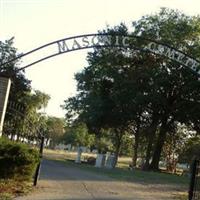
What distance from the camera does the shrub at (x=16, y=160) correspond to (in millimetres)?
17031

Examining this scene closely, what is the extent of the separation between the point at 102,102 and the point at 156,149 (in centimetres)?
671

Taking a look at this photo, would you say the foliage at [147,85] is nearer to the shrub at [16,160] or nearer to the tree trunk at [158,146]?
the tree trunk at [158,146]

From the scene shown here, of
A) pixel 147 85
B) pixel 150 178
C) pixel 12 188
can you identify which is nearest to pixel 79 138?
pixel 147 85

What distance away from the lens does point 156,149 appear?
164 feet

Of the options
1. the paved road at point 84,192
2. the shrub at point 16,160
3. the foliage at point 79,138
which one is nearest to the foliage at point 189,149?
the paved road at point 84,192

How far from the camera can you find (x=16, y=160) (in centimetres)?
1705

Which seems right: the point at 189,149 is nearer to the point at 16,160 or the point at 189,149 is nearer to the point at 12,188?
the point at 16,160

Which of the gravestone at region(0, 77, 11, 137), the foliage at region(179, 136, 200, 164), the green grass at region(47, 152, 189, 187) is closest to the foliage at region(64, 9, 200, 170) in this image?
the foliage at region(179, 136, 200, 164)

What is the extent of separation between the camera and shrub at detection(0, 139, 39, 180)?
55.9 ft

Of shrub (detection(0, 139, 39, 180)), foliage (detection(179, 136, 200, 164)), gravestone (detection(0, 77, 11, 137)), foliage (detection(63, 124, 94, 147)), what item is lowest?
shrub (detection(0, 139, 39, 180))

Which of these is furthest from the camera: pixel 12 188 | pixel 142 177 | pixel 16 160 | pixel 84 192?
pixel 142 177

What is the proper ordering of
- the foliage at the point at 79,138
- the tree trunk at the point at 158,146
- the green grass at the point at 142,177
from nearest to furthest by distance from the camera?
the green grass at the point at 142,177
the tree trunk at the point at 158,146
the foliage at the point at 79,138

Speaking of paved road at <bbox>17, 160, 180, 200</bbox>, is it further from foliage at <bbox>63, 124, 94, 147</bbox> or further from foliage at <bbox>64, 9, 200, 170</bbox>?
foliage at <bbox>63, 124, 94, 147</bbox>

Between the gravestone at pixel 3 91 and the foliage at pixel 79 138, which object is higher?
the foliage at pixel 79 138
